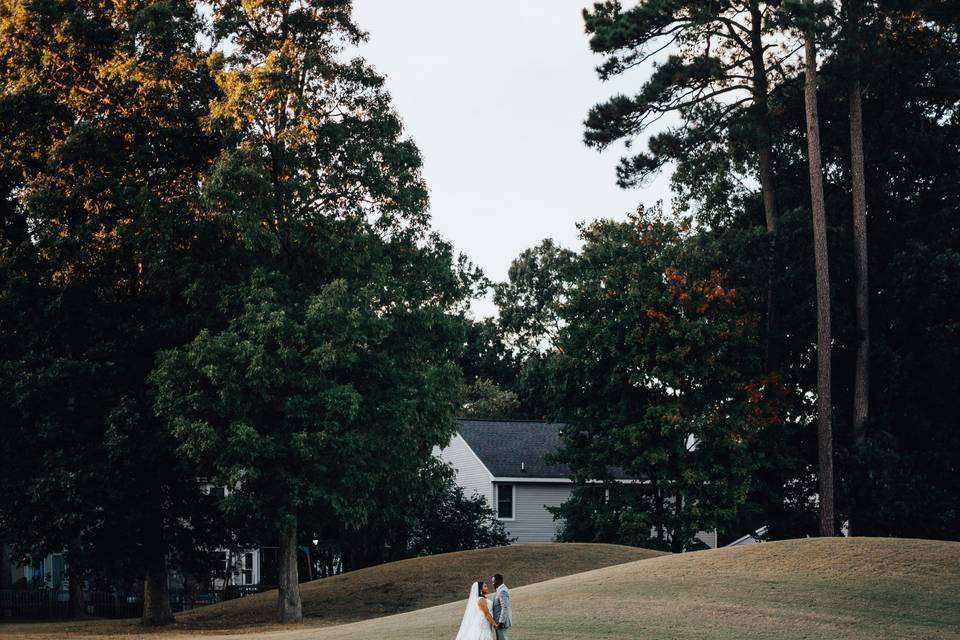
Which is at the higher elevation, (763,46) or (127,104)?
(763,46)

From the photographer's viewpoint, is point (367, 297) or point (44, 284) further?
point (44, 284)

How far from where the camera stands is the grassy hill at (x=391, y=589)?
112 feet

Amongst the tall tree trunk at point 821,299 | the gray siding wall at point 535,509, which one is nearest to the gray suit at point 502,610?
the tall tree trunk at point 821,299

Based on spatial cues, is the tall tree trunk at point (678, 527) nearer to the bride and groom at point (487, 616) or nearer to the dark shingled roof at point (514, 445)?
the dark shingled roof at point (514, 445)

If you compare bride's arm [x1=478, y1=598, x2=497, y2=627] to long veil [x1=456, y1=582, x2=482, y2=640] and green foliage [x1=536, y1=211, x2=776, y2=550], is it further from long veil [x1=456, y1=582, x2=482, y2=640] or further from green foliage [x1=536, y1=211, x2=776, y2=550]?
green foliage [x1=536, y1=211, x2=776, y2=550]

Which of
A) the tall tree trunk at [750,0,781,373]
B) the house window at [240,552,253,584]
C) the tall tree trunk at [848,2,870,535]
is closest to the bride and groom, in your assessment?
the tall tree trunk at [848,2,870,535]

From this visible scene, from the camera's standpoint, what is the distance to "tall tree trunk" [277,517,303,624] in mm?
33625

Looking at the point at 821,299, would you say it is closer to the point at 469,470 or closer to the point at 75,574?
the point at 469,470

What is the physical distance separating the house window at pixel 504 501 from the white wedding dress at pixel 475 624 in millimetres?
35634

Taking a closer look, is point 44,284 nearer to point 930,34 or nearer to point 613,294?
point 613,294

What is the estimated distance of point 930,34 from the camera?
43.0m

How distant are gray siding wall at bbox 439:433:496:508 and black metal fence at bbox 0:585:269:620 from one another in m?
11.2

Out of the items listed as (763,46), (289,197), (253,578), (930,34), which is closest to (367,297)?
(289,197)

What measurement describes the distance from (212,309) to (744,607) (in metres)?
17.1
